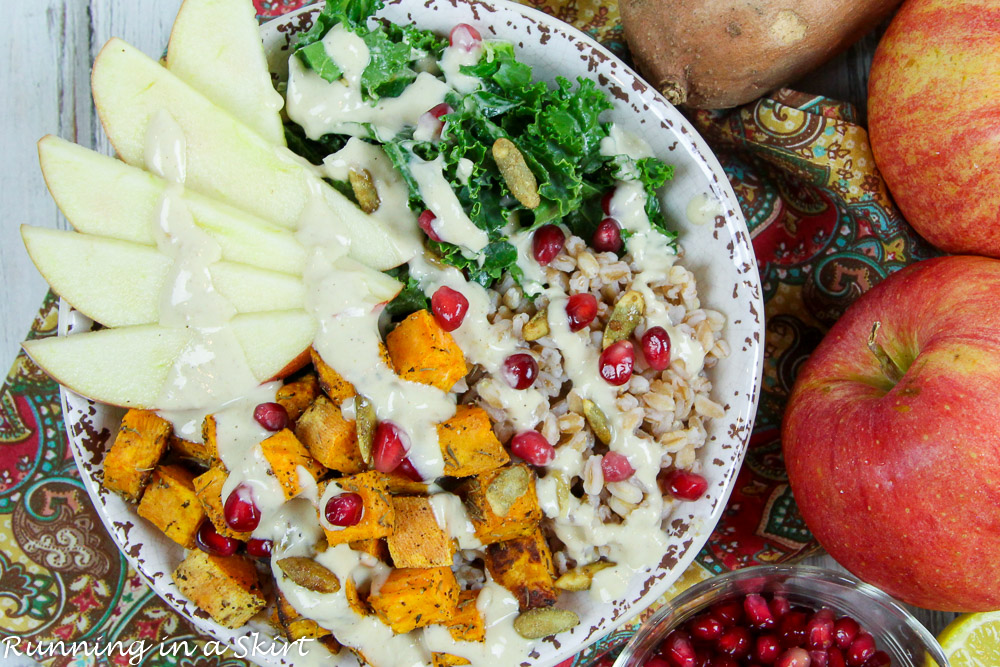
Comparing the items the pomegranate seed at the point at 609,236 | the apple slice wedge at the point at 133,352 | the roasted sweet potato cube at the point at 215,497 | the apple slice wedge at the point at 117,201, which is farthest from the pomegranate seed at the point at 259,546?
the pomegranate seed at the point at 609,236

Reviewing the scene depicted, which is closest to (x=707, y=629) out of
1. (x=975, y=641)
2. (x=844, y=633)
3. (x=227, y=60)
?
(x=844, y=633)

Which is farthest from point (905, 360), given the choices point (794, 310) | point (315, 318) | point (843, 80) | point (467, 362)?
point (315, 318)

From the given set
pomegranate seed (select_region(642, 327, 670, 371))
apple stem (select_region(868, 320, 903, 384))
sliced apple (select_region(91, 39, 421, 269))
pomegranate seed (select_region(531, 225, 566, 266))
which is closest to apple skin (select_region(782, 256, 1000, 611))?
apple stem (select_region(868, 320, 903, 384))

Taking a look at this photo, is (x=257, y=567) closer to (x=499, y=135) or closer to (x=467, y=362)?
(x=467, y=362)

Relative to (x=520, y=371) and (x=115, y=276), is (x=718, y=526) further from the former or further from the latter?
(x=115, y=276)

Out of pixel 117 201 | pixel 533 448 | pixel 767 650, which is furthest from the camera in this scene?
pixel 767 650
